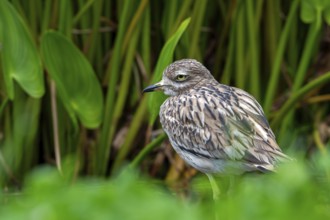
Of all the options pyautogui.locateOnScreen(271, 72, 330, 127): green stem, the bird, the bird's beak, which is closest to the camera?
the bird

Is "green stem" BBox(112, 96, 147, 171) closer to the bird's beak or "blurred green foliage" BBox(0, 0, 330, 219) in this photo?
"blurred green foliage" BBox(0, 0, 330, 219)

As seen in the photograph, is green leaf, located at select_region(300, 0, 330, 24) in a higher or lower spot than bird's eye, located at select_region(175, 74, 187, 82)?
higher

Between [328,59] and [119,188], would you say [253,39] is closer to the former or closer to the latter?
[328,59]

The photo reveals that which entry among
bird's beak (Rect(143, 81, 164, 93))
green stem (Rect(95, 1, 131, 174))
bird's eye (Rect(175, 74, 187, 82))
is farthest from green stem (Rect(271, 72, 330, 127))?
green stem (Rect(95, 1, 131, 174))

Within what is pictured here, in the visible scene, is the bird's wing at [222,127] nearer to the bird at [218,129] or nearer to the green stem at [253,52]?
the bird at [218,129]

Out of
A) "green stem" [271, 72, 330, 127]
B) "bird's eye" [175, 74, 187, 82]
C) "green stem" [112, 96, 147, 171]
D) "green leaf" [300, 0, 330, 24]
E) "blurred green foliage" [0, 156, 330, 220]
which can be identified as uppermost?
"blurred green foliage" [0, 156, 330, 220]

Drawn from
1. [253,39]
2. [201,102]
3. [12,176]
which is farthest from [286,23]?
[12,176]

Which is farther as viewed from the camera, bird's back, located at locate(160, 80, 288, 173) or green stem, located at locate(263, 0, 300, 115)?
green stem, located at locate(263, 0, 300, 115)

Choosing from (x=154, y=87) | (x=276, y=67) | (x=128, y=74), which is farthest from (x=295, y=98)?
(x=128, y=74)
